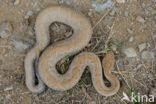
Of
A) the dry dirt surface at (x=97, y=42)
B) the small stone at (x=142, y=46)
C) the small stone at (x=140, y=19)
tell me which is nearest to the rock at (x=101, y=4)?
the dry dirt surface at (x=97, y=42)

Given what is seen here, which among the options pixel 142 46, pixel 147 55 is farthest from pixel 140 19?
pixel 147 55

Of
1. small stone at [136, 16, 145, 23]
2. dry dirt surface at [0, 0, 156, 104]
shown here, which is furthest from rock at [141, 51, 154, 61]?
small stone at [136, 16, 145, 23]

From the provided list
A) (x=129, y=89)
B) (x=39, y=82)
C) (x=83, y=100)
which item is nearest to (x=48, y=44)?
(x=39, y=82)

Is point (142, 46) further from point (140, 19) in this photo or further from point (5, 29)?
point (5, 29)

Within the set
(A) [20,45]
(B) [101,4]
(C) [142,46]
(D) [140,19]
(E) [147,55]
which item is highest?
(B) [101,4]

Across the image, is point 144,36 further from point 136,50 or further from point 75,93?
point 75,93

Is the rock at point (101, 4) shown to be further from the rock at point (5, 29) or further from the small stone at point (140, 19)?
the rock at point (5, 29)

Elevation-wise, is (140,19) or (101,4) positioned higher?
(101,4)
